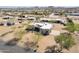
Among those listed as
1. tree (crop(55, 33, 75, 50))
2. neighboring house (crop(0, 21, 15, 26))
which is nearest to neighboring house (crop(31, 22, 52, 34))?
tree (crop(55, 33, 75, 50))

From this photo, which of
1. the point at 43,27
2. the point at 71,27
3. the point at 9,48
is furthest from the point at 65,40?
the point at 9,48

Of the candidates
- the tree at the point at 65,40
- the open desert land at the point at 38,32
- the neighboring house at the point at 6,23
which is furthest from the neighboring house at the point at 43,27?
the neighboring house at the point at 6,23

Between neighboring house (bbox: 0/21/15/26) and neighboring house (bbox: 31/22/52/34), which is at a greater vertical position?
neighboring house (bbox: 0/21/15/26)

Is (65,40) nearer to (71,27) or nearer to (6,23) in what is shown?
(71,27)

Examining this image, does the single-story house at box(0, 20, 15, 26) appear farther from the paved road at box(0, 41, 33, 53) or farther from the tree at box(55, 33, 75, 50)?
the tree at box(55, 33, 75, 50)

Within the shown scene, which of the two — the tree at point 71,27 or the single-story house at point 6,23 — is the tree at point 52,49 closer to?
the tree at point 71,27
